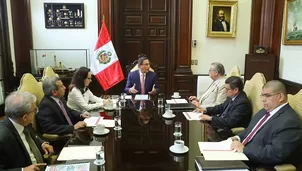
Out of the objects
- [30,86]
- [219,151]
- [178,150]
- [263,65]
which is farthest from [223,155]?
[263,65]

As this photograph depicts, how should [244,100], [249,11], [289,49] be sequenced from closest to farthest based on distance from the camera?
[244,100] → [289,49] → [249,11]

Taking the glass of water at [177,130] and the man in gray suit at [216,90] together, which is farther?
the man in gray suit at [216,90]

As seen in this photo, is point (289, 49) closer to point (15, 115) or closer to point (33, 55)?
point (15, 115)

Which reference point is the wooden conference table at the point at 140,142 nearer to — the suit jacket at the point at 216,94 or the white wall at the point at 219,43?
the suit jacket at the point at 216,94

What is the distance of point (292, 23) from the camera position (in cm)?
407

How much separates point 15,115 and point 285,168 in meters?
1.65

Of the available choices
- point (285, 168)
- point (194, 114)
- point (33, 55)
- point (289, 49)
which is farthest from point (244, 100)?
point (33, 55)

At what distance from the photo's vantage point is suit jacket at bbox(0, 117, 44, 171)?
5.03 feet

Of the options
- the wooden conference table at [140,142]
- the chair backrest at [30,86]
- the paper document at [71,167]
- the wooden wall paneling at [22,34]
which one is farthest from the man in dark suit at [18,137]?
the wooden wall paneling at [22,34]

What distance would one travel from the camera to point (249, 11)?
532 centimetres

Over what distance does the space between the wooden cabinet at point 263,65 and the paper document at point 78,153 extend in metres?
3.69

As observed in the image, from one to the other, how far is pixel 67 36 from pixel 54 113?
311cm

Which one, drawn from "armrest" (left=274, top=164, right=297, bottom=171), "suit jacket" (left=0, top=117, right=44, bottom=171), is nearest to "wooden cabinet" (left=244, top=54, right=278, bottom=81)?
"armrest" (left=274, top=164, right=297, bottom=171)

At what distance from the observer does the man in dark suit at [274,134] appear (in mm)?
1543
